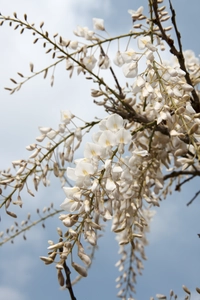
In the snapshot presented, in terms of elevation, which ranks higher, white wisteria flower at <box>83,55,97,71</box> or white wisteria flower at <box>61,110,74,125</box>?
white wisteria flower at <box>83,55,97,71</box>

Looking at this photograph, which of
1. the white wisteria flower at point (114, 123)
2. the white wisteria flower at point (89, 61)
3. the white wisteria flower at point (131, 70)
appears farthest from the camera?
the white wisteria flower at point (89, 61)

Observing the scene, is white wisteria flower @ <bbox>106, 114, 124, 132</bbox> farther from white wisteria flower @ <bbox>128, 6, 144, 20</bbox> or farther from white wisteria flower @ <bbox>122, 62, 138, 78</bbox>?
white wisteria flower @ <bbox>128, 6, 144, 20</bbox>

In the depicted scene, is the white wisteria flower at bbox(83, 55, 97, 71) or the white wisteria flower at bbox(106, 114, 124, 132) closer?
the white wisteria flower at bbox(106, 114, 124, 132)

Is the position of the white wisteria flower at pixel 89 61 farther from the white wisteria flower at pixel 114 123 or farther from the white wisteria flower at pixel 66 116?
the white wisteria flower at pixel 114 123

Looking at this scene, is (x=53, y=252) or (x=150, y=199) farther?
(x=150, y=199)

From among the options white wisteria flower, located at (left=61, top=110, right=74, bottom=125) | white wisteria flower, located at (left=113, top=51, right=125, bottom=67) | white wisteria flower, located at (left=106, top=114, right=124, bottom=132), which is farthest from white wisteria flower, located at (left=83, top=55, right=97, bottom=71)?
white wisteria flower, located at (left=106, top=114, right=124, bottom=132)

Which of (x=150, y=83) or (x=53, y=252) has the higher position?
(x=150, y=83)

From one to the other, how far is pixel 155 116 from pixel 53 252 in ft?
1.40

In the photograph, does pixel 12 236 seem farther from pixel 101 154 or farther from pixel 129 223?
pixel 101 154

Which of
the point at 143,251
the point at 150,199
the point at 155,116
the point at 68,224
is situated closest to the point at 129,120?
the point at 155,116

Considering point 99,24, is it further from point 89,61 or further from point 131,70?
point 131,70

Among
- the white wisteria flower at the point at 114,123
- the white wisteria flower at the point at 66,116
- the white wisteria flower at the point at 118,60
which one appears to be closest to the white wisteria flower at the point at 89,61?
the white wisteria flower at the point at 118,60

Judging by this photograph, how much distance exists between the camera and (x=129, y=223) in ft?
3.82

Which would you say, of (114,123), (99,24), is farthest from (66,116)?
(99,24)
